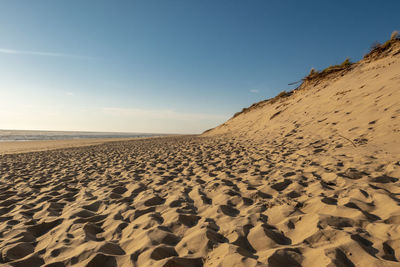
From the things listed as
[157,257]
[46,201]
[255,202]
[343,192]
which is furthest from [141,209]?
[343,192]

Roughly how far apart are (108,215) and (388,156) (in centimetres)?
512

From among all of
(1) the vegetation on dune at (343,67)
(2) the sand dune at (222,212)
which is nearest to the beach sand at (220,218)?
(2) the sand dune at (222,212)

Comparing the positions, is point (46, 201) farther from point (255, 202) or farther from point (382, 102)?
point (382, 102)

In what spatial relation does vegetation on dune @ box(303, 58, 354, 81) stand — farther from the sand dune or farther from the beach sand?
the beach sand

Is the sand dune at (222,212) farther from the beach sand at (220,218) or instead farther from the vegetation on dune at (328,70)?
the vegetation on dune at (328,70)

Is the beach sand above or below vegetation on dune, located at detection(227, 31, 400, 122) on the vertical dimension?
below

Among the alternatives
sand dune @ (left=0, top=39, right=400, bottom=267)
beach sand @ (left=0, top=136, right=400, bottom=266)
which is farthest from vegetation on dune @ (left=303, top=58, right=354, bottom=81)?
beach sand @ (left=0, top=136, right=400, bottom=266)

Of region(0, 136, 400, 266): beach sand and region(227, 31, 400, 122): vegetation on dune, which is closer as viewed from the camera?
region(0, 136, 400, 266): beach sand

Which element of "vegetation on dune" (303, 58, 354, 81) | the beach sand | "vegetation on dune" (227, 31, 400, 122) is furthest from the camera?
"vegetation on dune" (303, 58, 354, 81)

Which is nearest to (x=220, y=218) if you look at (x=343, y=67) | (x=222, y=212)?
(x=222, y=212)

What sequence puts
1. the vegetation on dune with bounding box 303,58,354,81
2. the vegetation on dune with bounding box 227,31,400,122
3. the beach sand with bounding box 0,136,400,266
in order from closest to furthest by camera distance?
1. the beach sand with bounding box 0,136,400,266
2. the vegetation on dune with bounding box 227,31,400,122
3. the vegetation on dune with bounding box 303,58,354,81

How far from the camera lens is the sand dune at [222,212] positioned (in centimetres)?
188

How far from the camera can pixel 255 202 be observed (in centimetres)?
302

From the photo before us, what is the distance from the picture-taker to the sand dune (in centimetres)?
188
